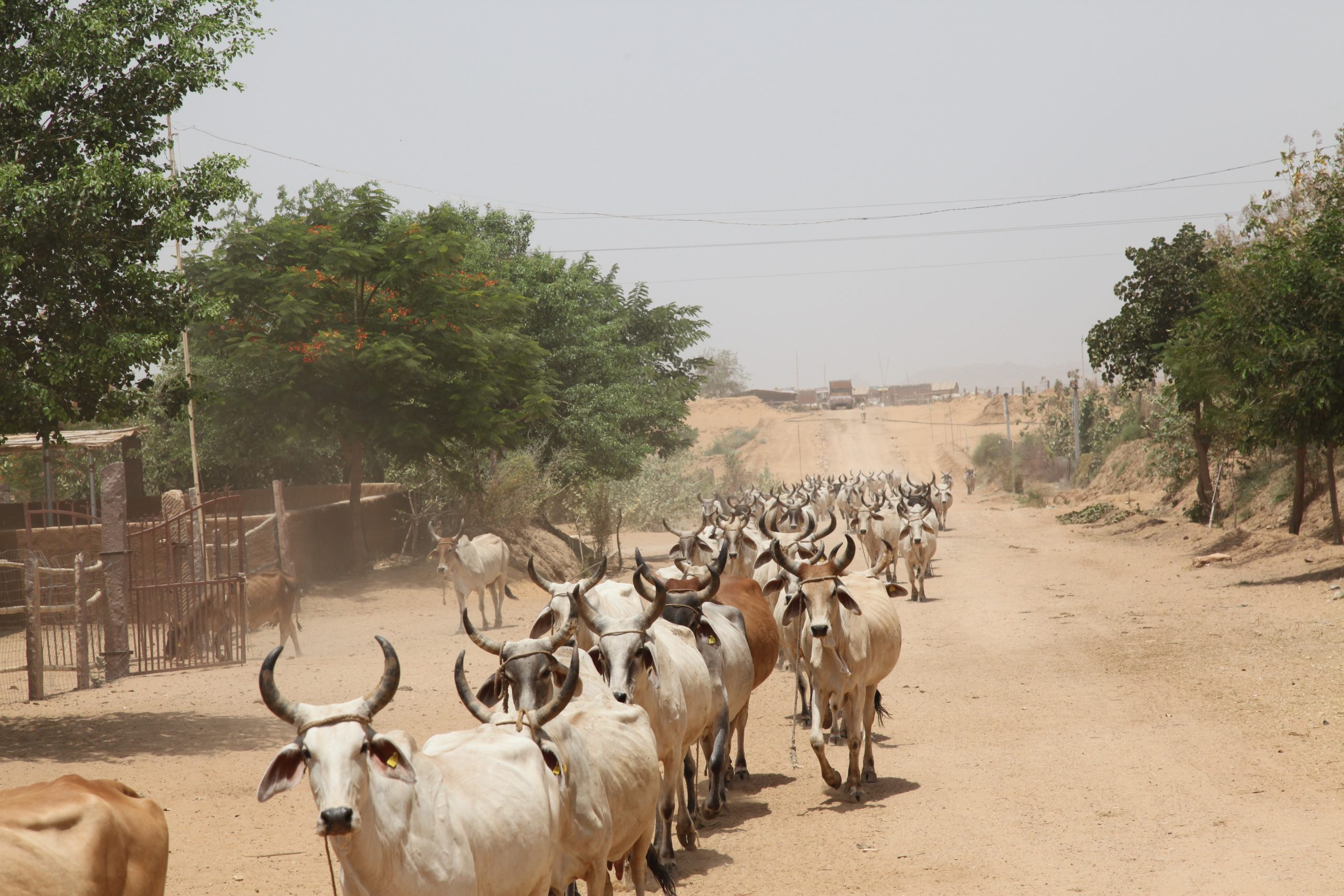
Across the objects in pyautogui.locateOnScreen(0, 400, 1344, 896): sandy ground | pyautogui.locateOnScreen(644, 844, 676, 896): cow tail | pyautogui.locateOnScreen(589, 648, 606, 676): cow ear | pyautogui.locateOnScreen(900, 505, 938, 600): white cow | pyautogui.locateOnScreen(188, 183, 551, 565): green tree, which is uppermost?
pyautogui.locateOnScreen(188, 183, 551, 565): green tree

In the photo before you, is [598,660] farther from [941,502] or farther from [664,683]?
[941,502]

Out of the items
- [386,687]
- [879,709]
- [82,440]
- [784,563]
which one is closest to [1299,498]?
[879,709]

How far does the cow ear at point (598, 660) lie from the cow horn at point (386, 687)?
8.80 ft

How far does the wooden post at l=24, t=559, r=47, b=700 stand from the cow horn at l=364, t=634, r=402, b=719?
31.9ft

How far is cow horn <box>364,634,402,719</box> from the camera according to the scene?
4.20 metres

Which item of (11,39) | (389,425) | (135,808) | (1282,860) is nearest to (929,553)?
(389,425)

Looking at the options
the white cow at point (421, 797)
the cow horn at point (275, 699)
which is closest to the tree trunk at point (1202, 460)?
the white cow at point (421, 797)

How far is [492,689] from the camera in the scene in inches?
248

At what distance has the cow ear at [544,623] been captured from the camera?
776 centimetres

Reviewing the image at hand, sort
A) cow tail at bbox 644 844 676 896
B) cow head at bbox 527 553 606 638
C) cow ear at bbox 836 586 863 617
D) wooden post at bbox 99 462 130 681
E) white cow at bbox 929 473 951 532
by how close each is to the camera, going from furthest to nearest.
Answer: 1. white cow at bbox 929 473 951 532
2. wooden post at bbox 99 462 130 681
3. cow ear at bbox 836 586 863 617
4. cow head at bbox 527 553 606 638
5. cow tail at bbox 644 844 676 896

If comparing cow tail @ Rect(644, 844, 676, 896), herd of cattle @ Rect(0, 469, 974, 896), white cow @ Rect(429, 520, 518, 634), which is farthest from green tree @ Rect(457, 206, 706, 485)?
cow tail @ Rect(644, 844, 676, 896)

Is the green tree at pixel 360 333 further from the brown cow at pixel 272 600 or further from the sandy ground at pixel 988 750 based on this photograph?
the brown cow at pixel 272 600

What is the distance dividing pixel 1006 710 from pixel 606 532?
1559 cm

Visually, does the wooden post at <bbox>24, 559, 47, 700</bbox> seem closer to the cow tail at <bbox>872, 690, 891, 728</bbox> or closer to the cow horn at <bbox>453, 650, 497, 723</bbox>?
the cow horn at <bbox>453, 650, 497, 723</bbox>
